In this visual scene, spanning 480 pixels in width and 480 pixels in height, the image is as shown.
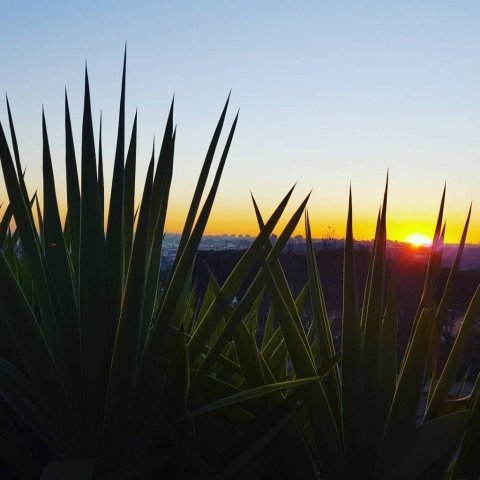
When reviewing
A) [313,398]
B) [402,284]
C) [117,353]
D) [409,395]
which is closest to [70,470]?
[117,353]

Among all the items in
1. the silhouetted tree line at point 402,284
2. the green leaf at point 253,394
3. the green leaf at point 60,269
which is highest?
the green leaf at point 60,269

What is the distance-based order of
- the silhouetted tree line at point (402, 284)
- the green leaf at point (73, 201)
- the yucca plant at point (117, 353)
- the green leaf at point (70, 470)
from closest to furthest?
1. the green leaf at point (70, 470)
2. the yucca plant at point (117, 353)
3. the green leaf at point (73, 201)
4. the silhouetted tree line at point (402, 284)

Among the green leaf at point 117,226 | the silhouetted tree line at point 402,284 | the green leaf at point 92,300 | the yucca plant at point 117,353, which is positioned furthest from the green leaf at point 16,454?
the silhouetted tree line at point 402,284

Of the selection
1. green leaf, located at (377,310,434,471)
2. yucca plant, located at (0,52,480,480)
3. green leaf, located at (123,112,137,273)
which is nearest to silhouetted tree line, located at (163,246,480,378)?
green leaf, located at (123,112,137,273)

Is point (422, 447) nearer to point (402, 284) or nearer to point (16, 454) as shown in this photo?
point (16, 454)

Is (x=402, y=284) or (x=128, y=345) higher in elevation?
(x=128, y=345)

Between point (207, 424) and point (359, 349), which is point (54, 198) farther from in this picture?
point (359, 349)

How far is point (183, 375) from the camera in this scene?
0.80 m

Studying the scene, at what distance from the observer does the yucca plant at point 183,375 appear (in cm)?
80

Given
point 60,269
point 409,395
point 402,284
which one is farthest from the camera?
point 402,284

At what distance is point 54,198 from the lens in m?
1.00

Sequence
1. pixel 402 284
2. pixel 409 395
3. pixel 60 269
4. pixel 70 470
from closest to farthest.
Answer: pixel 70 470
pixel 409 395
pixel 60 269
pixel 402 284

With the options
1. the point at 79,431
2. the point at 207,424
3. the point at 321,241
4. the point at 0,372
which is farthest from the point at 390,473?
the point at 321,241

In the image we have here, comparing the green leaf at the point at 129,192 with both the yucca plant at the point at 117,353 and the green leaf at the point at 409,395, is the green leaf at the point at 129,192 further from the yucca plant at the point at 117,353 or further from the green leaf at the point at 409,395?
the green leaf at the point at 409,395
